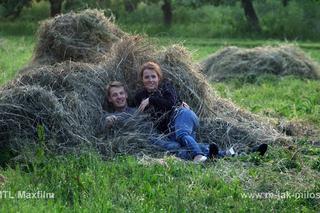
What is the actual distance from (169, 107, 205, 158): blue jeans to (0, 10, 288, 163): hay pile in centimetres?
29

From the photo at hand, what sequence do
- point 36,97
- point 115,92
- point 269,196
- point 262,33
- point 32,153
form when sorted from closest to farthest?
point 269,196 < point 32,153 < point 36,97 < point 115,92 < point 262,33

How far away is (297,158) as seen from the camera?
778 cm

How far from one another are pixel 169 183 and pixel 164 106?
2178 millimetres

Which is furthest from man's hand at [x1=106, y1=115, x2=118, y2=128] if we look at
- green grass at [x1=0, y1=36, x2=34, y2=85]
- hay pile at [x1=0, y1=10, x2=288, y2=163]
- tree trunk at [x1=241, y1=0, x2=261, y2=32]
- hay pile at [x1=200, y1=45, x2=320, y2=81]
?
tree trunk at [x1=241, y1=0, x2=261, y2=32]

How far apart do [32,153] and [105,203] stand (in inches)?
67.9

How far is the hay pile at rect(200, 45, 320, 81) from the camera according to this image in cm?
1645

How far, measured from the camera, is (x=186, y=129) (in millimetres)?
8266

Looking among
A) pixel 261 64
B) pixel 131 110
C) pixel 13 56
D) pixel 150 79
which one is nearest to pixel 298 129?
pixel 150 79

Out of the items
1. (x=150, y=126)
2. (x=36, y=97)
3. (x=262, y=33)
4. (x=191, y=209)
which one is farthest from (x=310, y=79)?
(x=262, y=33)

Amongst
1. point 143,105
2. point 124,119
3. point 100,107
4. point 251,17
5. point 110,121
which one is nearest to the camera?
point 110,121

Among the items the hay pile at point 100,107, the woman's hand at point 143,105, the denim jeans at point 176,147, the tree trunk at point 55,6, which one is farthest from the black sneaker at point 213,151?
the tree trunk at point 55,6

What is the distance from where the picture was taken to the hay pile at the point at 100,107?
8078mm

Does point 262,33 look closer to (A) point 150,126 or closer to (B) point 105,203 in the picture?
(A) point 150,126

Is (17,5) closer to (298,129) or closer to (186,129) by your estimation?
(298,129)
